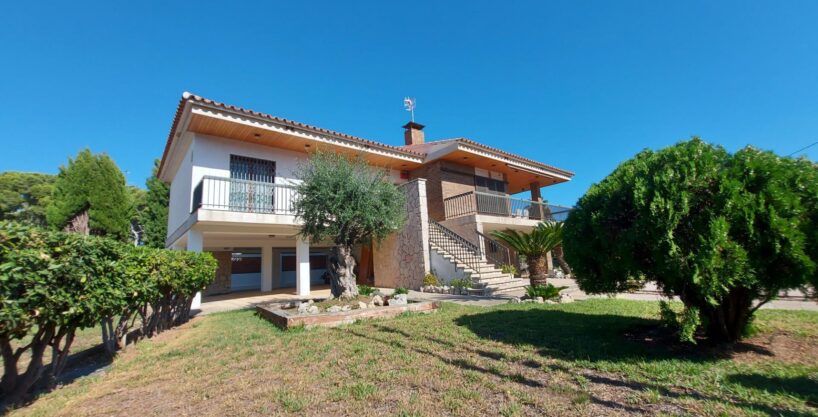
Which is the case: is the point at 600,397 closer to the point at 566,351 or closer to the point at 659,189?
the point at 566,351

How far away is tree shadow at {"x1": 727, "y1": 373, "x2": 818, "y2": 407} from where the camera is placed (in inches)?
102

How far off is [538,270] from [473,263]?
2.41 metres

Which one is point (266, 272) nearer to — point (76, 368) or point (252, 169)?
point (252, 169)

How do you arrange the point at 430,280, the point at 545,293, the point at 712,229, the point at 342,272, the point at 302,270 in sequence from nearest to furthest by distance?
the point at 712,229, the point at 545,293, the point at 342,272, the point at 302,270, the point at 430,280

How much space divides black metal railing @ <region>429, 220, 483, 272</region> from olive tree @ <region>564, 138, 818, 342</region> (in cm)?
715

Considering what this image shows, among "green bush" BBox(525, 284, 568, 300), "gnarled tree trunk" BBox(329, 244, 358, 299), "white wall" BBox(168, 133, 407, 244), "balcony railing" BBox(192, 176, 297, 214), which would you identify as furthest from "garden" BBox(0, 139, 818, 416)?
"white wall" BBox(168, 133, 407, 244)

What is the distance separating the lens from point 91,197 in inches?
623

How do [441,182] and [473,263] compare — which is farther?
[441,182]

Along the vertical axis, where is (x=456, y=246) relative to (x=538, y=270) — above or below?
above

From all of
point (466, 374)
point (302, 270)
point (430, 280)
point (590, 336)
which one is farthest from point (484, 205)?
point (466, 374)

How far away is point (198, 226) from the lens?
32.9 feet

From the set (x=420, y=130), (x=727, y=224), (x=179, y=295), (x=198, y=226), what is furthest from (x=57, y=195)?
(x=727, y=224)

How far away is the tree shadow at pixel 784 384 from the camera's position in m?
2.60

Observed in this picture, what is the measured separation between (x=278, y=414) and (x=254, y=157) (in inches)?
421
